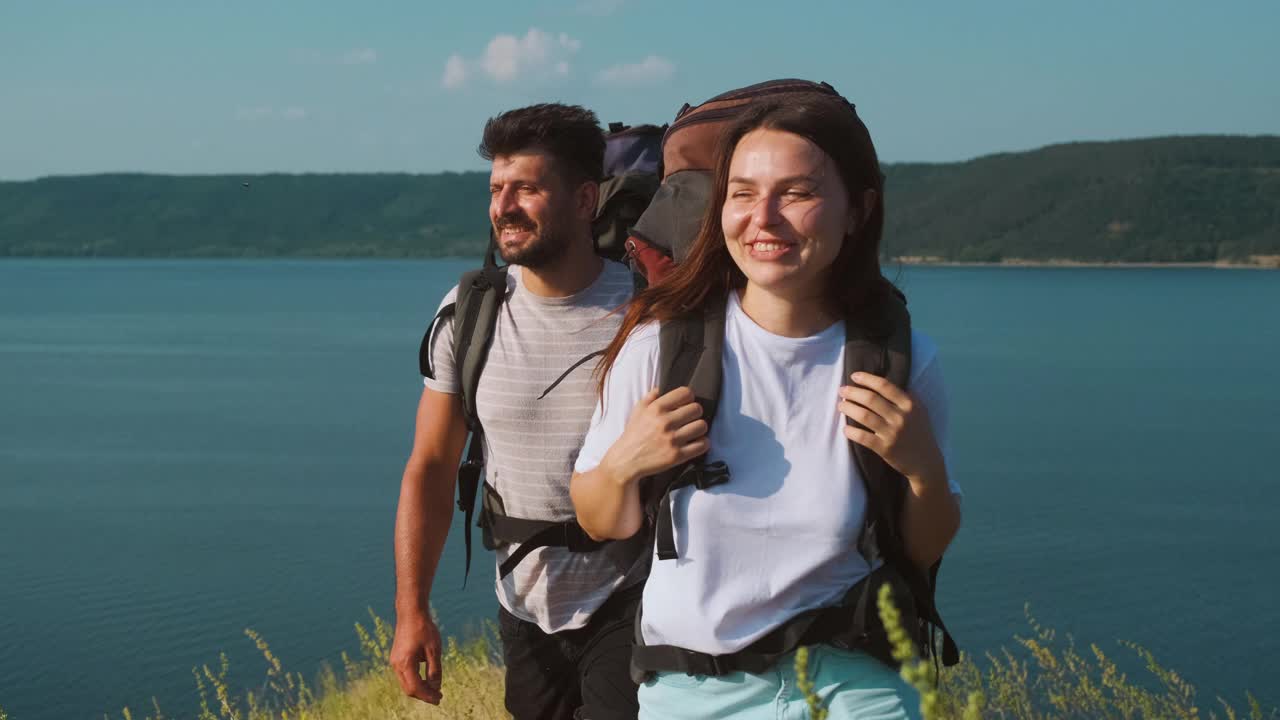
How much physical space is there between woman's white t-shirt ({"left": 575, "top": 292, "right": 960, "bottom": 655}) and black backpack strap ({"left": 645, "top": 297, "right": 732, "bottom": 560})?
2 cm

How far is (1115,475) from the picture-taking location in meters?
23.0

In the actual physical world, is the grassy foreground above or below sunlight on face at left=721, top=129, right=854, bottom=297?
below

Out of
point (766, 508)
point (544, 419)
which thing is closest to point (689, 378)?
point (766, 508)

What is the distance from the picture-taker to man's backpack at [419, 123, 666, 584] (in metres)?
3.05

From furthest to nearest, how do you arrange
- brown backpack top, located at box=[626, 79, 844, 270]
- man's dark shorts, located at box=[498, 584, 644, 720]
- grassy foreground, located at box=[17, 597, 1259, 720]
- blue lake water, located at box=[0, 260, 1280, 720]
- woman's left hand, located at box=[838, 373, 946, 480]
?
blue lake water, located at box=[0, 260, 1280, 720] < grassy foreground, located at box=[17, 597, 1259, 720] < man's dark shorts, located at box=[498, 584, 644, 720] < brown backpack top, located at box=[626, 79, 844, 270] < woman's left hand, located at box=[838, 373, 946, 480]

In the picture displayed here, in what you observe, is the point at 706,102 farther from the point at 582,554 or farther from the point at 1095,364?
the point at 1095,364

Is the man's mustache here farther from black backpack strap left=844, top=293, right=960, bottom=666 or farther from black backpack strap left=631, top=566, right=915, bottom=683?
black backpack strap left=631, top=566, right=915, bottom=683

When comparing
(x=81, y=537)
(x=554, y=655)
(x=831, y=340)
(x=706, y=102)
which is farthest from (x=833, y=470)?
(x=81, y=537)

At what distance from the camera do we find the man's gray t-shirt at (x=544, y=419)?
3.04m

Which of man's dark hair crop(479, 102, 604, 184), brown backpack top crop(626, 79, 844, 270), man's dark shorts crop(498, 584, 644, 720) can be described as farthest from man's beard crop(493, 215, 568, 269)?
man's dark shorts crop(498, 584, 644, 720)

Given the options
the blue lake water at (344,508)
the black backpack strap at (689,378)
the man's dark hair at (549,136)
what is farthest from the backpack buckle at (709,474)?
the man's dark hair at (549,136)

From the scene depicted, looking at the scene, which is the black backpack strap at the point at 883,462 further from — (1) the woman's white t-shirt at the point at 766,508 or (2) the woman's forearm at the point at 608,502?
(2) the woman's forearm at the point at 608,502

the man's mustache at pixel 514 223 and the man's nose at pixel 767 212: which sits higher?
the man's nose at pixel 767 212

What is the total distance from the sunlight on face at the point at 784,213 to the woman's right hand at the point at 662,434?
25 centimetres
